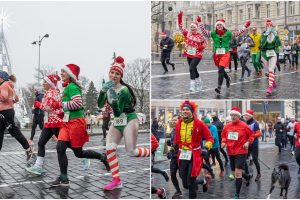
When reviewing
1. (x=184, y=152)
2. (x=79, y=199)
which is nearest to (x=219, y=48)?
(x=184, y=152)

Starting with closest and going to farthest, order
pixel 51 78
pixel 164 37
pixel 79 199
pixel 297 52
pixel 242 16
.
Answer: pixel 79 199 → pixel 51 78 → pixel 164 37 → pixel 242 16 → pixel 297 52

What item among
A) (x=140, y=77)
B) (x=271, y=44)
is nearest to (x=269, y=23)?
(x=271, y=44)

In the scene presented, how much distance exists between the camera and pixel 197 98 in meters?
8.77

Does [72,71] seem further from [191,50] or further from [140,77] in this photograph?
[140,77]

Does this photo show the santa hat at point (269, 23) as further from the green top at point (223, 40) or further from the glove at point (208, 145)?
the glove at point (208, 145)

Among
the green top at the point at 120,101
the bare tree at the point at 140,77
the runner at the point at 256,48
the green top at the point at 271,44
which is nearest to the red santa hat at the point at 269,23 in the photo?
the green top at the point at 271,44

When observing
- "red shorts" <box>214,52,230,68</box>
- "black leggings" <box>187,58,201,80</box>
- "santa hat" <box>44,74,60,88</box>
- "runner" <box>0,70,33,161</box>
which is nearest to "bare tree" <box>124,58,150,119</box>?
"black leggings" <box>187,58,201,80</box>

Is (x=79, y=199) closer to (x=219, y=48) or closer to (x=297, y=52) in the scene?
(x=219, y=48)

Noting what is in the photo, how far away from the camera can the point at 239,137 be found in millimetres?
6918

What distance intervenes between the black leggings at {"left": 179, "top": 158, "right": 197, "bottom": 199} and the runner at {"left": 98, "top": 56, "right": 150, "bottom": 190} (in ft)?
1.76

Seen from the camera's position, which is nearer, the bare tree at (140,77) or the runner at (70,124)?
the runner at (70,124)

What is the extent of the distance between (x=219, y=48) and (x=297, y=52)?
11.4m

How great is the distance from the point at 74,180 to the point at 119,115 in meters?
1.51

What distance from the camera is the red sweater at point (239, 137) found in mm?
6871
